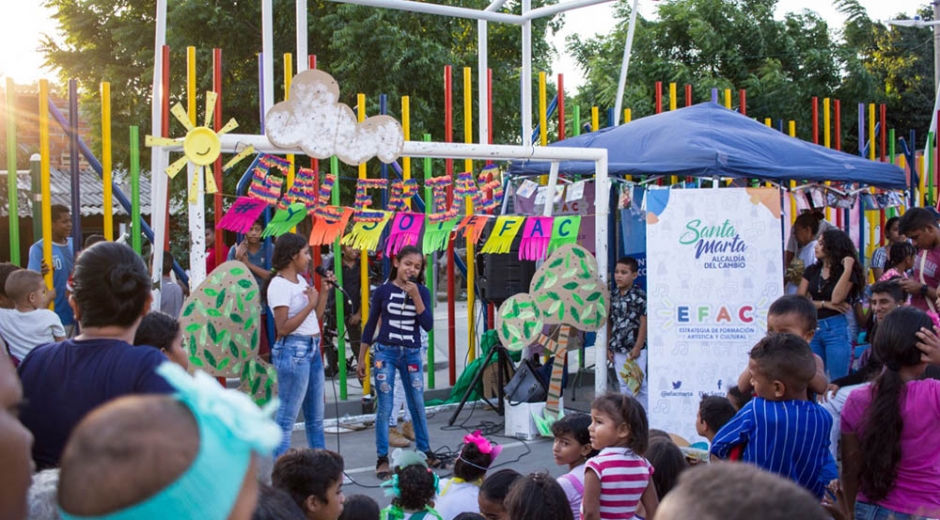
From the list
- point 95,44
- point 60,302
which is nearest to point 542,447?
point 60,302

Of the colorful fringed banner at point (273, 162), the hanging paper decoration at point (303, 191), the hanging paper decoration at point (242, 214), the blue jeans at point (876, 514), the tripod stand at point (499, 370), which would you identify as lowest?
the tripod stand at point (499, 370)

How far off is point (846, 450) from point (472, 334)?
18.5 ft

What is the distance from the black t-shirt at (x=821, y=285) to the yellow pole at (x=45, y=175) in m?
5.47

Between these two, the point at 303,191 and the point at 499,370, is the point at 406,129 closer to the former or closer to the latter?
the point at 303,191

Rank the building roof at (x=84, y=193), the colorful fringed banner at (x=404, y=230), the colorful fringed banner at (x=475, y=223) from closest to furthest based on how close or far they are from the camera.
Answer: the colorful fringed banner at (x=404, y=230) < the colorful fringed banner at (x=475, y=223) < the building roof at (x=84, y=193)

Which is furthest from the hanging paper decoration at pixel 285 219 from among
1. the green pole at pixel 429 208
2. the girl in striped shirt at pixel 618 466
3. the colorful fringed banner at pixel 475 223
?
the girl in striped shirt at pixel 618 466

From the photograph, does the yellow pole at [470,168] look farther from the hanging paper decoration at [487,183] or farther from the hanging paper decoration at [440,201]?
the hanging paper decoration at [440,201]

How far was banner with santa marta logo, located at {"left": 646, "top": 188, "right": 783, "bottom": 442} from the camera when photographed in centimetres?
668

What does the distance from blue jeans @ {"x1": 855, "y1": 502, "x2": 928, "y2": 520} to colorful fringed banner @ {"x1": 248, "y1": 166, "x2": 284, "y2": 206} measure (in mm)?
4434

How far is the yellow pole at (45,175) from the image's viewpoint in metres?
6.36

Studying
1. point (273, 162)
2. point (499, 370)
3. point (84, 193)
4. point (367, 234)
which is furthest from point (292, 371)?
point (84, 193)

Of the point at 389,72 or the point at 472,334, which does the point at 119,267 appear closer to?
the point at 472,334

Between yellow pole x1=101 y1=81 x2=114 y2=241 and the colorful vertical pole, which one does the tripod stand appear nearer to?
the colorful vertical pole

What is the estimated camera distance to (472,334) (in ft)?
29.0
